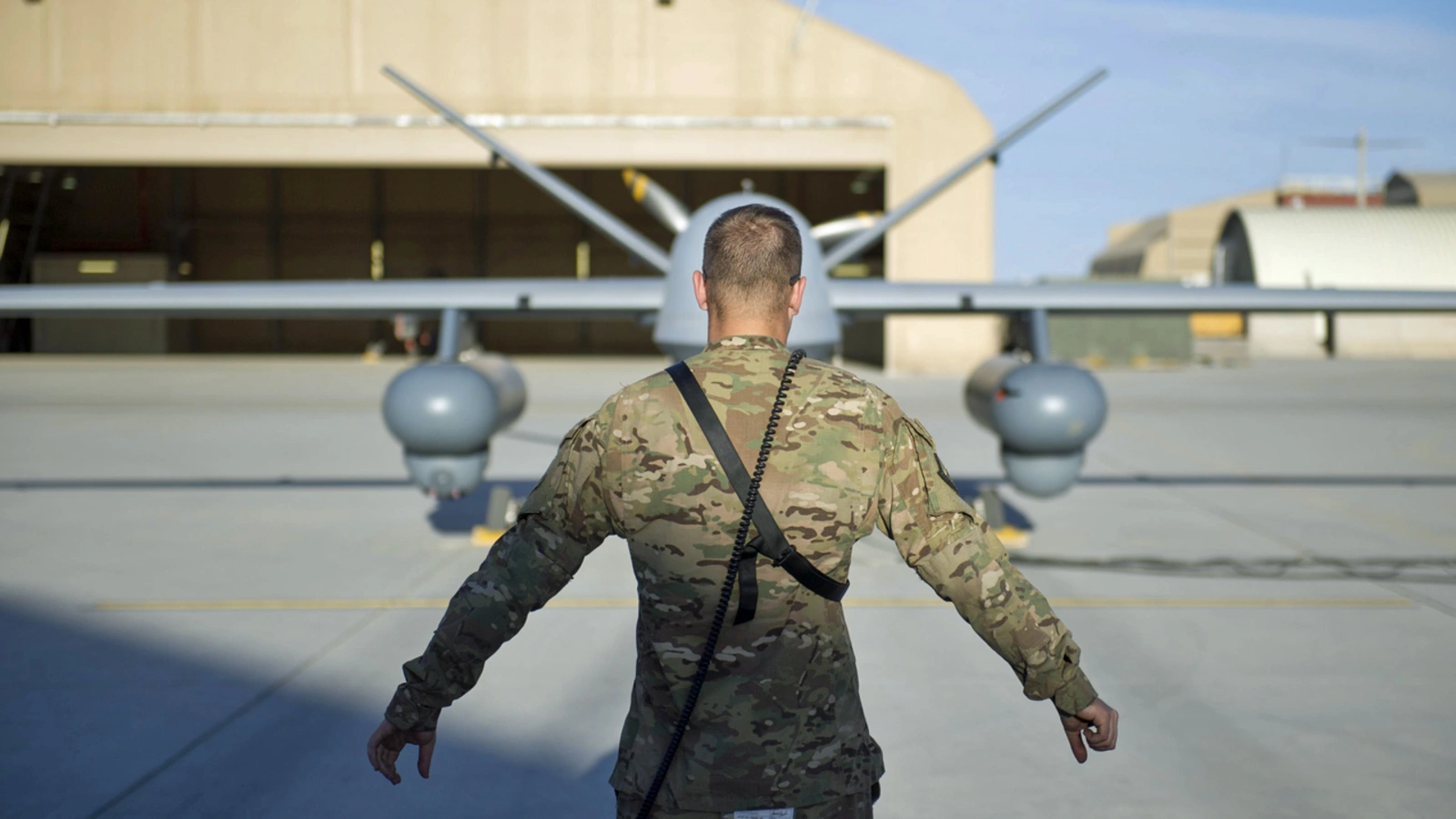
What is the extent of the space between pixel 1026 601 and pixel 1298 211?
147 feet

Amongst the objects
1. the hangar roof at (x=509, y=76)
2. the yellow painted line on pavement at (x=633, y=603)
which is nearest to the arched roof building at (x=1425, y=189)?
the hangar roof at (x=509, y=76)

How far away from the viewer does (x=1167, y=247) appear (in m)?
59.3

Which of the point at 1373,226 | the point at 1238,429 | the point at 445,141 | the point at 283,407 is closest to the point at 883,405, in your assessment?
the point at 1238,429

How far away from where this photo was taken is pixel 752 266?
2.11 m

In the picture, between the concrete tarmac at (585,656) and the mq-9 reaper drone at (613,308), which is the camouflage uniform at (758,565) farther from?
the mq-9 reaper drone at (613,308)

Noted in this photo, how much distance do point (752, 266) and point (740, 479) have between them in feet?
1.38

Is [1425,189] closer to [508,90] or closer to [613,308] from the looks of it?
[508,90]

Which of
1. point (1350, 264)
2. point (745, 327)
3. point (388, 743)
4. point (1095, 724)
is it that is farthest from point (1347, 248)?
point (388, 743)

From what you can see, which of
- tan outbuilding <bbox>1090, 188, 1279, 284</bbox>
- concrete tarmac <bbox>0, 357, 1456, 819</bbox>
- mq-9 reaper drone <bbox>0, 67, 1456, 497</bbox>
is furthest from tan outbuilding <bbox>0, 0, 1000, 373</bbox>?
tan outbuilding <bbox>1090, 188, 1279, 284</bbox>

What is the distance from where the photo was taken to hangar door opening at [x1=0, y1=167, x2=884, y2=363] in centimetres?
3594

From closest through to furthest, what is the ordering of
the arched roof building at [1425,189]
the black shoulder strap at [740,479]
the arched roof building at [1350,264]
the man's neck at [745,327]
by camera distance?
1. the black shoulder strap at [740,479]
2. the man's neck at [745,327]
3. the arched roof building at [1350,264]
4. the arched roof building at [1425,189]

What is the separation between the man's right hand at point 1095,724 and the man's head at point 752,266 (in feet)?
3.23

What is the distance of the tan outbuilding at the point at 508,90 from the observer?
992 inches

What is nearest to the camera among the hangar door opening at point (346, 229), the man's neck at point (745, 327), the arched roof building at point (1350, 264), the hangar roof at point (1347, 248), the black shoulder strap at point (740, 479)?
the black shoulder strap at point (740, 479)
